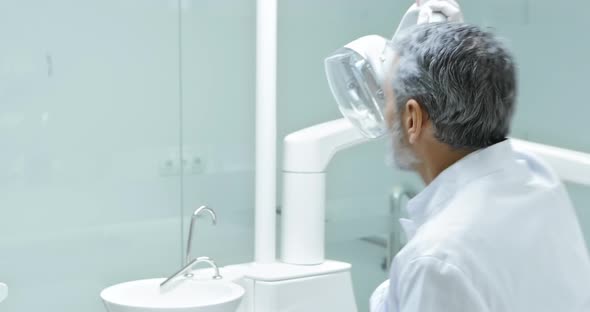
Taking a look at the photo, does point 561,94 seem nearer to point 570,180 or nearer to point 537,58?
point 537,58

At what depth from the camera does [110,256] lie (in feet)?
9.82

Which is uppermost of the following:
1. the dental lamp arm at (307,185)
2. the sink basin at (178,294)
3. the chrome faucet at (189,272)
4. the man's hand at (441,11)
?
the man's hand at (441,11)

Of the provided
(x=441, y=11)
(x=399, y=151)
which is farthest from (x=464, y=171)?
(x=441, y=11)

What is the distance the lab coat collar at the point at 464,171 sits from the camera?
1477mm

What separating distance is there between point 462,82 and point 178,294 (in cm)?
166

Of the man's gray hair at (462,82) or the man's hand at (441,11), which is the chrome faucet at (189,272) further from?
the man's gray hair at (462,82)

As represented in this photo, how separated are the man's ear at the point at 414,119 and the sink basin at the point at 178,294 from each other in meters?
1.31

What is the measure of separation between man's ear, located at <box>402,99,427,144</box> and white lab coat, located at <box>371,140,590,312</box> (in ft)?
0.31

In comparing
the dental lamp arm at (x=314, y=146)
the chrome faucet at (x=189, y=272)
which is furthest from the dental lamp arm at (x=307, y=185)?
the chrome faucet at (x=189, y=272)

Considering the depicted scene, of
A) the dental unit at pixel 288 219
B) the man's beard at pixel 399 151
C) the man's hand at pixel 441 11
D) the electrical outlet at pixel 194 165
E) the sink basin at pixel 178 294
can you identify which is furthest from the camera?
the electrical outlet at pixel 194 165

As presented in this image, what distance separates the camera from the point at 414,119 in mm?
1558

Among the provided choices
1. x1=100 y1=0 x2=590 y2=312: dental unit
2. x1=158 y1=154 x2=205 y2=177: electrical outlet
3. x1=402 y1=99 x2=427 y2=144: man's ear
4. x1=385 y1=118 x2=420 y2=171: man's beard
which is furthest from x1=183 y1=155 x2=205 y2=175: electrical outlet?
x1=402 y1=99 x2=427 y2=144: man's ear

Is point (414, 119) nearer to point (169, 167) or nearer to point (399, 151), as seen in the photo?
point (399, 151)

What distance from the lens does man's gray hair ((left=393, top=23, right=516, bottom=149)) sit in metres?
1.48
